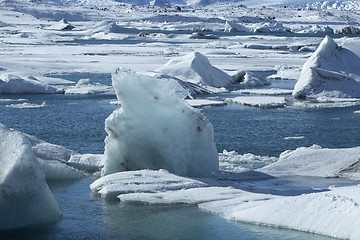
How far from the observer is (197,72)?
20.4 m

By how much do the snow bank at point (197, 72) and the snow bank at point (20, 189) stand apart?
1363 centimetres

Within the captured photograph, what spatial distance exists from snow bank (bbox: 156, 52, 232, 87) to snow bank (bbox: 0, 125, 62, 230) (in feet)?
44.7

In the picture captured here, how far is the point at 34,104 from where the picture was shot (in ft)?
53.8

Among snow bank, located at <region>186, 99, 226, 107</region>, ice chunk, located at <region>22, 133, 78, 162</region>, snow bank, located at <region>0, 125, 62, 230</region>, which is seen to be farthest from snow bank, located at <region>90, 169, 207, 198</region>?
snow bank, located at <region>186, 99, 226, 107</region>

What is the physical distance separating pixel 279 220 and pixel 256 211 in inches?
11.8

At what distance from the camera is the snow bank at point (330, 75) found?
1797 centimetres

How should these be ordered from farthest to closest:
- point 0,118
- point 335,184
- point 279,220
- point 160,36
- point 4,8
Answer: point 4,8 → point 160,36 → point 0,118 → point 335,184 → point 279,220

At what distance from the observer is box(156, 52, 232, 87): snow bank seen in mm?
20328

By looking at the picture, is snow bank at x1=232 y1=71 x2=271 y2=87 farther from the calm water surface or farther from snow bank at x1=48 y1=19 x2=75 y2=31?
snow bank at x1=48 y1=19 x2=75 y2=31

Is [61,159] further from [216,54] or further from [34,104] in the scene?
[216,54]

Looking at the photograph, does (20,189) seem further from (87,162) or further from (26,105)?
(26,105)

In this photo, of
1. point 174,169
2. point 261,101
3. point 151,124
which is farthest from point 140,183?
point 261,101

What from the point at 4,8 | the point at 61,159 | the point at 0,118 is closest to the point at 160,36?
the point at 4,8

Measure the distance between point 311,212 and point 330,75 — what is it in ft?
41.4
